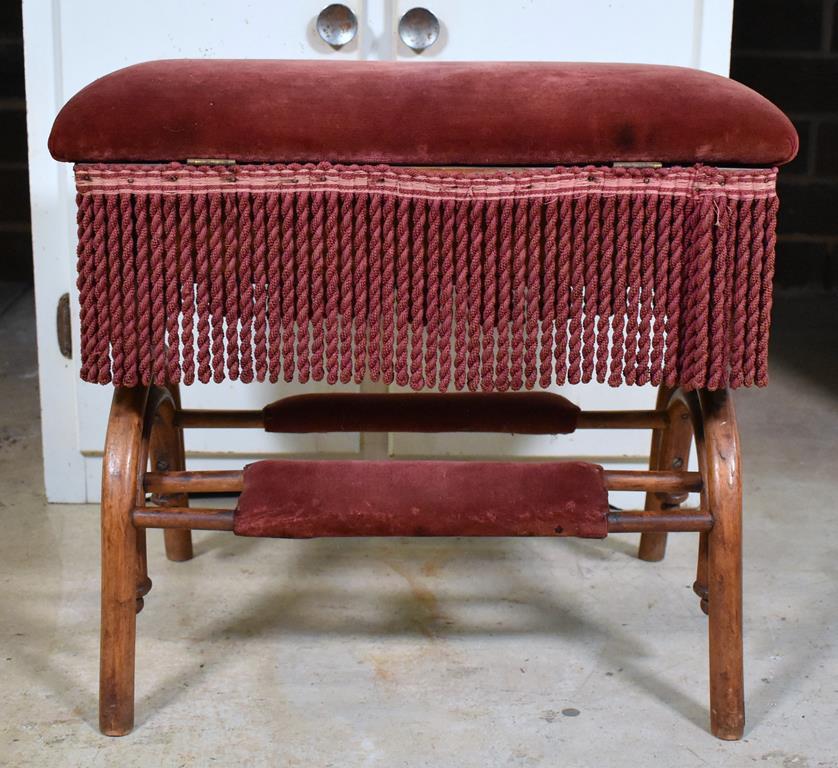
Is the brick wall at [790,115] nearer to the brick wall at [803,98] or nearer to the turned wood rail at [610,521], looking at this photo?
the brick wall at [803,98]

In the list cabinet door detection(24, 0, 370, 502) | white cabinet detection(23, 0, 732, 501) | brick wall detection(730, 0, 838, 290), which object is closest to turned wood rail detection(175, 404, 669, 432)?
cabinet door detection(24, 0, 370, 502)

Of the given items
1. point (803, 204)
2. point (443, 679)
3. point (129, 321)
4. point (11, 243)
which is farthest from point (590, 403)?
point (11, 243)

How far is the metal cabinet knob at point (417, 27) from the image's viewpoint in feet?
5.71

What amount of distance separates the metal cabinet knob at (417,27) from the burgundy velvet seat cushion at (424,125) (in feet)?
2.06

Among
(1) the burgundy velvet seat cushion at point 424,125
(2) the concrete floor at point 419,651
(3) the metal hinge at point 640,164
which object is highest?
(1) the burgundy velvet seat cushion at point 424,125

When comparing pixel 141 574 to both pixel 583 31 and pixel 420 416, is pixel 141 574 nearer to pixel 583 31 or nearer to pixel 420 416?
pixel 420 416

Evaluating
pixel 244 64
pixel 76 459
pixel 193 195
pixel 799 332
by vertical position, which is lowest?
pixel 799 332

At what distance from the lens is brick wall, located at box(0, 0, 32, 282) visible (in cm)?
391

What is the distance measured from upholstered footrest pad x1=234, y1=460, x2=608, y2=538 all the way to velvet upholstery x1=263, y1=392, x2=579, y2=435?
8.3 inches

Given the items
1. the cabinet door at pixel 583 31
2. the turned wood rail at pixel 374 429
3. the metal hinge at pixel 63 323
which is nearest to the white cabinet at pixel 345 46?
the cabinet door at pixel 583 31

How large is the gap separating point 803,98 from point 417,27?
95.6 inches

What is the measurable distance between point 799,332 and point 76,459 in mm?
2105

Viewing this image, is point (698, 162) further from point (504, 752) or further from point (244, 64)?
point (504, 752)

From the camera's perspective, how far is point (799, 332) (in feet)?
10.8
